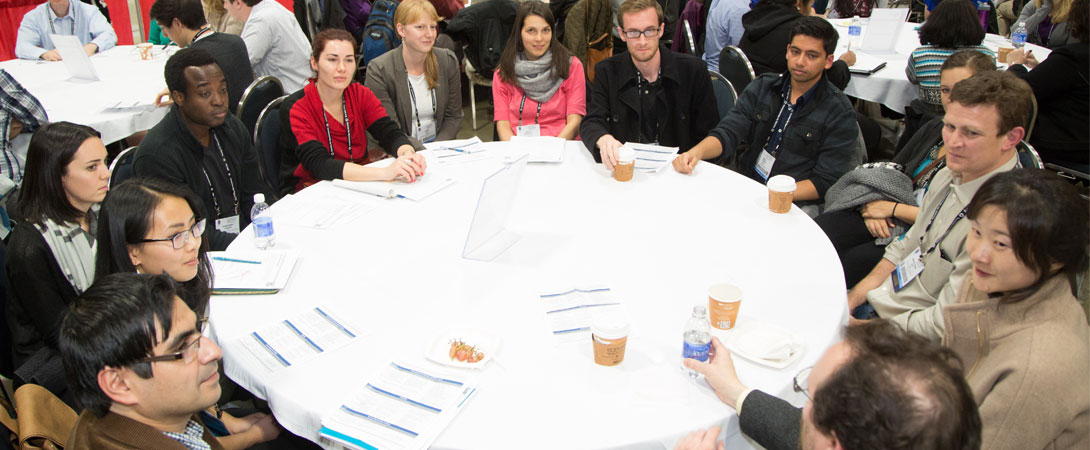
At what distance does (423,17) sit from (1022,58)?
3624 mm

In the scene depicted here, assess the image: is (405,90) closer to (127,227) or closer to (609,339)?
(127,227)

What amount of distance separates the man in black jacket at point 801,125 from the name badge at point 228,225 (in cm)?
182

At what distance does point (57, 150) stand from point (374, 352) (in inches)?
53.5

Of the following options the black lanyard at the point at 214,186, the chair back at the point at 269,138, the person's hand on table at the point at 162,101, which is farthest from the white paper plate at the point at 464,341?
the person's hand on table at the point at 162,101

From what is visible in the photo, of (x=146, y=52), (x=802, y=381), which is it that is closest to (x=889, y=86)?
(x=802, y=381)

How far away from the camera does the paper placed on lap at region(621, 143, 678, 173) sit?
2787 millimetres

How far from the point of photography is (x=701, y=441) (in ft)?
4.58

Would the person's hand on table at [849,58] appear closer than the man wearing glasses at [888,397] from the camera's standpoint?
No

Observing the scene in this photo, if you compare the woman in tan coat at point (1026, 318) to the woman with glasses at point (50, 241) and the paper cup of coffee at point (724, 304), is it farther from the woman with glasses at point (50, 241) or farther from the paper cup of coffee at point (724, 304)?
the woman with glasses at point (50, 241)

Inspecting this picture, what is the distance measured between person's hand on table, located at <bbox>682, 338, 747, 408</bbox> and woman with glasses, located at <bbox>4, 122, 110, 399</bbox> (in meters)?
1.80

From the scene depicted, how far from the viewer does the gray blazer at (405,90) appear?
363 centimetres

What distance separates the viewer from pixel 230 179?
9.40 feet

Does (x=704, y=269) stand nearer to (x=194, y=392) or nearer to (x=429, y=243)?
(x=429, y=243)

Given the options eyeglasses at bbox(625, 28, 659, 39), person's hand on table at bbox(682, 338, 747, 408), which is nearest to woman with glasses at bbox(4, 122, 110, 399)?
person's hand on table at bbox(682, 338, 747, 408)
